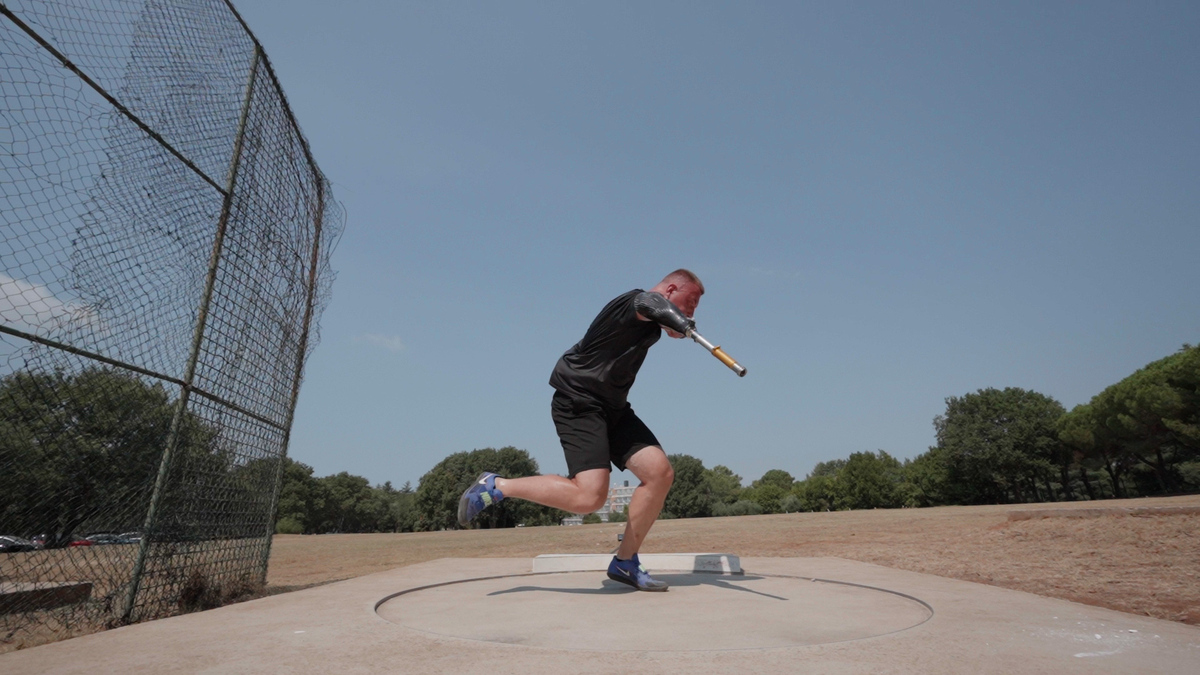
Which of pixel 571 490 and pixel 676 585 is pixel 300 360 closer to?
pixel 571 490

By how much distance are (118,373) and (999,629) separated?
4.56m

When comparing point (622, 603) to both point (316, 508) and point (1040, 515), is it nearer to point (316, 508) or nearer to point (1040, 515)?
point (1040, 515)

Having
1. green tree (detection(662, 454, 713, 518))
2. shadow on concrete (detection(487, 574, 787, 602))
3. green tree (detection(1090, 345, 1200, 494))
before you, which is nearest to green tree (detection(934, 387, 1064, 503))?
green tree (detection(1090, 345, 1200, 494))

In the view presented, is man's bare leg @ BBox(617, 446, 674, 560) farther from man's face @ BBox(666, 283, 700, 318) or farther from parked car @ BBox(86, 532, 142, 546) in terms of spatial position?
parked car @ BBox(86, 532, 142, 546)

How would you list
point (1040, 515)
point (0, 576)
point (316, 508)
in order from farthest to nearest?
1. point (316, 508)
2. point (1040, 515)
3. point (0, 576)

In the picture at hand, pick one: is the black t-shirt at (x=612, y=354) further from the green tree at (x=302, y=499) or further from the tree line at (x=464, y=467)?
the green tree at (x=302, y=499)

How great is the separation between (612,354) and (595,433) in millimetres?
530

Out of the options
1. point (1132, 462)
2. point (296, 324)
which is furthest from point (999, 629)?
point (1132, 462)

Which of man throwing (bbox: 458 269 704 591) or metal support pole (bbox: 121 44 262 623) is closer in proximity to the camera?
metal support pole (bbox: 121 44 262 623)

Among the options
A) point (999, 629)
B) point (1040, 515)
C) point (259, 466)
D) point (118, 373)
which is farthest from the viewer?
point (1040, 515)

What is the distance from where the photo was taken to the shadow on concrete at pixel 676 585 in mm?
4281

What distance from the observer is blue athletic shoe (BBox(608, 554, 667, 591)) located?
4322 mm

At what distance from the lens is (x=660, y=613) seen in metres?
3.39

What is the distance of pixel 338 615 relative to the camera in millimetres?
3293
